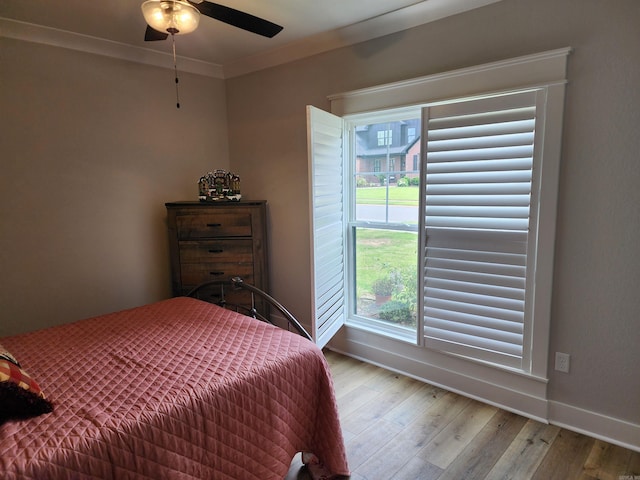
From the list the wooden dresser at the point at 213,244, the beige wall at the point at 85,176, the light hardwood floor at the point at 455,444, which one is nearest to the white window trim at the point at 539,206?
the light hardwood floor at the point at 455,444

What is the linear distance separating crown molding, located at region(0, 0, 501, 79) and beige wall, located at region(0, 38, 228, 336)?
0.06 m

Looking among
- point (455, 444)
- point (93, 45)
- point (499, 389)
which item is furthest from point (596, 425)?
point (93, 45)

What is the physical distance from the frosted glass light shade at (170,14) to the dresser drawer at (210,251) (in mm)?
1710

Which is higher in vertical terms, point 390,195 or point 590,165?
point 590,165

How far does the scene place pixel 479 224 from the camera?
2.34 metres

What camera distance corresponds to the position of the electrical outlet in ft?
7.10

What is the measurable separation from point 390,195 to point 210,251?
1.52 m

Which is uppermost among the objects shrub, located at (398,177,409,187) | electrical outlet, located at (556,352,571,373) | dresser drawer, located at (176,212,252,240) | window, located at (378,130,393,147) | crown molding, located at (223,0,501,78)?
crown molding, located at (223,0,501,78)

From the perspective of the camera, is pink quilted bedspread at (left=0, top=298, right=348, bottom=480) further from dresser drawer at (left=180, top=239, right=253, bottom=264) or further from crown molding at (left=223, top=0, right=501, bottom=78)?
crown molding at (left=223, top=0, right=501, bottom=78)

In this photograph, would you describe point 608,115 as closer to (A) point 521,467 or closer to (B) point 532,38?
(B) point 532,38

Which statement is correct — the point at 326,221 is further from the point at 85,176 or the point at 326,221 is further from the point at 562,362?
the point at 85,176

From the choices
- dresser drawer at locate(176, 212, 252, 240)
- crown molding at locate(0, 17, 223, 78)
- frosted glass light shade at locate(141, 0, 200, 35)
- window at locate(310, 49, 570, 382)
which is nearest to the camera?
Result: frosted glass light shade at locate(141, 0, 200, 35)

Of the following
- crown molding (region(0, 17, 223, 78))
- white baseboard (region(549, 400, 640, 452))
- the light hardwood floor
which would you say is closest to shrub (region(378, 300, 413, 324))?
the light hardwood floor

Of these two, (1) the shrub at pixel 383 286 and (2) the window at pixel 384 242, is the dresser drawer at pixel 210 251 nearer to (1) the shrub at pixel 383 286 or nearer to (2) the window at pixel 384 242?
(2) the window at pixel 384 242
